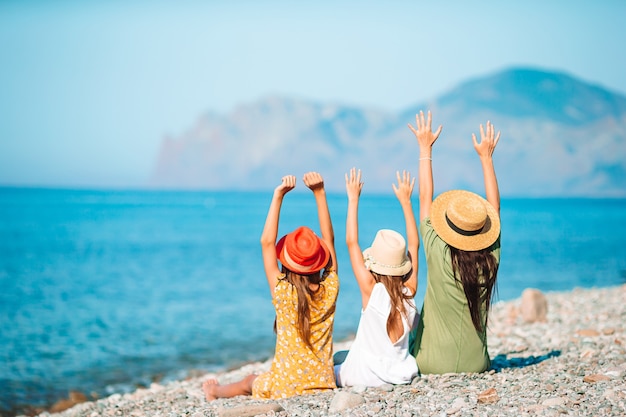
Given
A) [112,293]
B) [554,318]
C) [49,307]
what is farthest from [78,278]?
[554,318]

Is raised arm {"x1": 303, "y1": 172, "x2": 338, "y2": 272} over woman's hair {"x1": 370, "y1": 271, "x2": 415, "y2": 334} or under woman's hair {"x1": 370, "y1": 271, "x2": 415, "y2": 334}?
over

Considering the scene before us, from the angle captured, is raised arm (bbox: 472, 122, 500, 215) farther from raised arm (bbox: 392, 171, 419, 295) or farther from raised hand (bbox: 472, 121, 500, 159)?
raised arm (bbox: 392, 171, 419, 295)

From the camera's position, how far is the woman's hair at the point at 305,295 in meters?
5.51

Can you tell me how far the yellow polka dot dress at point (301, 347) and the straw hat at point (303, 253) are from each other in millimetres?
197

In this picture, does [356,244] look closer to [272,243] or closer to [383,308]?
[383,308]

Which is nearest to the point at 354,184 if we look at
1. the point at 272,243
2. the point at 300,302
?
the point at 272,243

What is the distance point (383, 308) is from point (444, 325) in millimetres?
595

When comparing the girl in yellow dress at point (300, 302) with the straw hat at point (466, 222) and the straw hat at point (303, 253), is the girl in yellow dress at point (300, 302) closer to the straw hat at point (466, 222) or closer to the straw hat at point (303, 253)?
the straw hat at point (303, 253)

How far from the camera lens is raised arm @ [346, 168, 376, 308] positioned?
5656 millimetres

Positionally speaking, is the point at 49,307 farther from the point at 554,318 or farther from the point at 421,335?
the point at 421,335

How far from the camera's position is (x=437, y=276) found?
5.73 m

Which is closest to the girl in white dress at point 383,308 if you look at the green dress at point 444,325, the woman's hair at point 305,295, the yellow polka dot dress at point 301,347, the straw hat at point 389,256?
the straw hat at point 389,256

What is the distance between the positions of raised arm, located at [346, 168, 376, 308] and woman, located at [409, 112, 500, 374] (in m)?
0.53

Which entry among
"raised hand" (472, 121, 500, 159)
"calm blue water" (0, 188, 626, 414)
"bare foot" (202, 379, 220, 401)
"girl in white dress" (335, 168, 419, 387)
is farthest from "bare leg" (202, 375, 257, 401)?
"calm blue water" (0, 188, 626, 414)
